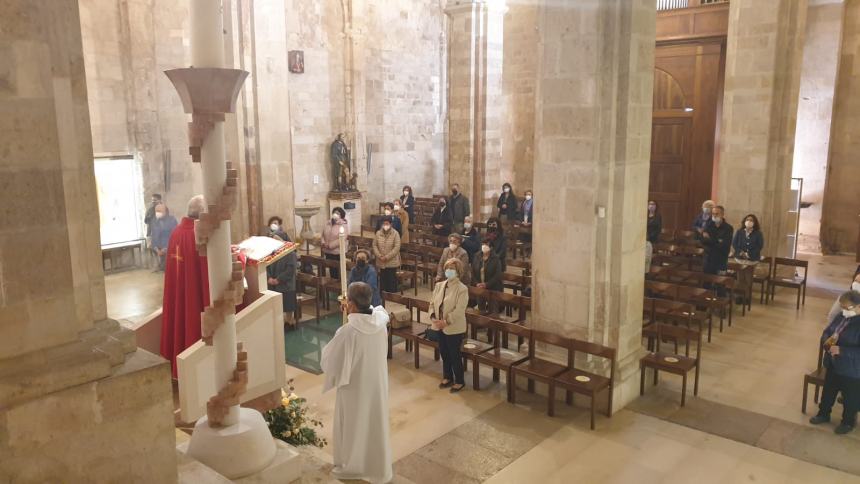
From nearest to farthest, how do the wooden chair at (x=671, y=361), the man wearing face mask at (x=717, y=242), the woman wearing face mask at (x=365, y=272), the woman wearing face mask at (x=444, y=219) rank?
the wooden chair at (x=671, y=361) < the woman wearing face mask at (x=365, y=272) < the man wearing face mask at (x=717, y=242) < the woman wearing face mask at (x=444, y=219)

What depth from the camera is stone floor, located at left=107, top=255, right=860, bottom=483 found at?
6562 millimetres

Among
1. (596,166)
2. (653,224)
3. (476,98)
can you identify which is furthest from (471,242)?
(476,98)

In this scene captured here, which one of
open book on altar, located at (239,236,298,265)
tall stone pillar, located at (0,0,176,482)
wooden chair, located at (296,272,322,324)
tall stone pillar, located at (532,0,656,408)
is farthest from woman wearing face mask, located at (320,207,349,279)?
tall stone pillar, located at (0,0,176,482)

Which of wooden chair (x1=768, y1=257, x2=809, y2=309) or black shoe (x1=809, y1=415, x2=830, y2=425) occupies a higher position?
wooden chair (x1=768, y1=257, x2=809, y2=309)

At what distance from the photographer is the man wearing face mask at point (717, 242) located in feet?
40.1

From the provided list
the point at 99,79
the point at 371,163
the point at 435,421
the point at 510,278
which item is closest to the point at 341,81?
the point at 371,163

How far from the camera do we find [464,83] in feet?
67.0

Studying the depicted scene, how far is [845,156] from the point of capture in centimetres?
1762

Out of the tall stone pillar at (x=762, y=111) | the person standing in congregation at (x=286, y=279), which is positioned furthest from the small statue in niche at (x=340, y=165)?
the tall stone pillar at (x=762, y=111)

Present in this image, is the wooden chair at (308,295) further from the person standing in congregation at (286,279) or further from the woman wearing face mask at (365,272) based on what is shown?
the woman wearing face mask at (365,272)

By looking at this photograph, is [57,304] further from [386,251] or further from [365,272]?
[386,251]

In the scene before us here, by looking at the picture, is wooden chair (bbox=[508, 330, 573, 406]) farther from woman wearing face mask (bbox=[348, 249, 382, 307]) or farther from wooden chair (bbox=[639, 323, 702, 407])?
woman wearing face mask (bbox=[348, 249, 382, 307])

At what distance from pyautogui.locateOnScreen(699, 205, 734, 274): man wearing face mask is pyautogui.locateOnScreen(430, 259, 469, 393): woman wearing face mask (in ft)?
19.6

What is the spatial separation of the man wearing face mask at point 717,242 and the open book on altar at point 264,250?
28.0 feet
